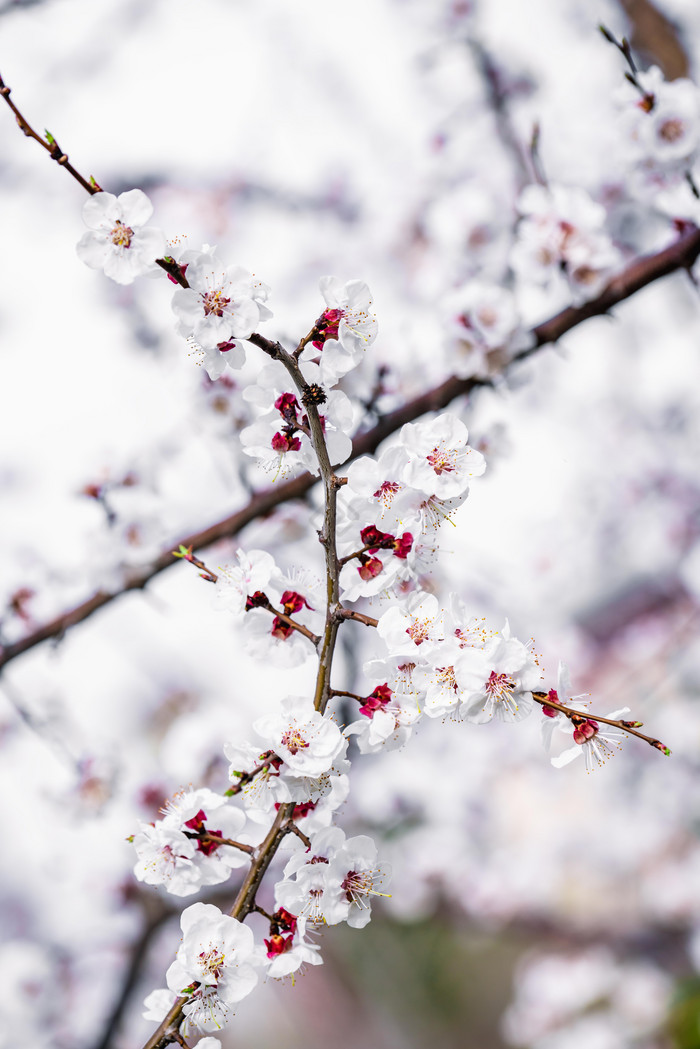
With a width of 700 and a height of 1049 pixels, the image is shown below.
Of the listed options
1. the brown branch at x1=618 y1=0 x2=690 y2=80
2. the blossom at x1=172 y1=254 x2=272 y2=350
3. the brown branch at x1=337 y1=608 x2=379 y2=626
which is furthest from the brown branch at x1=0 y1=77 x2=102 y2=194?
the brown branch at x1=618 y1=0 x2=690 y2=80

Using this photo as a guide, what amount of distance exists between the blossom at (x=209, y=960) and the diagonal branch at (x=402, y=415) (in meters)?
0.94

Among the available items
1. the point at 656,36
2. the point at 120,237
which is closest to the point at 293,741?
the point at 120,237

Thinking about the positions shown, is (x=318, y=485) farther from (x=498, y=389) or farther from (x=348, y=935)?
(x=348, y=935)

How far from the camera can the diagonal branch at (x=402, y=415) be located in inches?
67.5

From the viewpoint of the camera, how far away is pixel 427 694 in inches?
40.1

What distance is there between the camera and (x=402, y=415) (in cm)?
177

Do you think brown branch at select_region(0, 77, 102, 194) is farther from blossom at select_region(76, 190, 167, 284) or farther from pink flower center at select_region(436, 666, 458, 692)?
pink flower center at select_region(436, 666, 458, 692)

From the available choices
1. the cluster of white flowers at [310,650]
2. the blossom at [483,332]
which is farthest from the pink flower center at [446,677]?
the blossom at [483,332]

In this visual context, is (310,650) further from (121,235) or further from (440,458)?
(121,235)

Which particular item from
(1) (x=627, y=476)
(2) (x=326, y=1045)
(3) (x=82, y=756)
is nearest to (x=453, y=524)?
(3) (x=82, y=756)

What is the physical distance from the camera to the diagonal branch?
1714 millimetres

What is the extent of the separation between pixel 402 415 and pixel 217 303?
83 centimetres

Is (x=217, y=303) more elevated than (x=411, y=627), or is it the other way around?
(x=217, y=303)

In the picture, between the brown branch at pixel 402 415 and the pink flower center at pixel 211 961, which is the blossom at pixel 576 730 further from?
the brown branch at pixel 402 415
